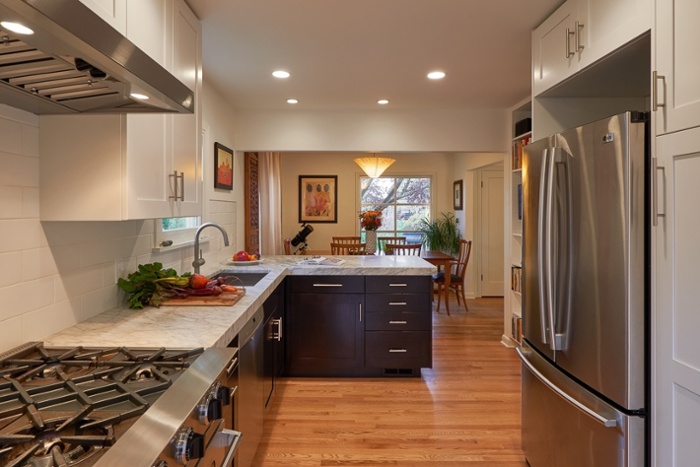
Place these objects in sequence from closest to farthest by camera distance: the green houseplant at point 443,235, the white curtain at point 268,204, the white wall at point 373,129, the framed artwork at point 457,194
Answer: the white wall at point 373,129 → the white curtain at point 268,204 → the framed artwork at point 457,194 → the green houseplant at point 443,235

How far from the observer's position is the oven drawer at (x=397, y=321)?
3457 millimetres

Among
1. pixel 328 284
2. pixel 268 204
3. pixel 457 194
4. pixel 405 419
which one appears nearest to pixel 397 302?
pixel 328 284

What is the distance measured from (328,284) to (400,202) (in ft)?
14.1

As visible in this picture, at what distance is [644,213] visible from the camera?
4.85 ft

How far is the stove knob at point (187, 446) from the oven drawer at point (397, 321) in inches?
99.1

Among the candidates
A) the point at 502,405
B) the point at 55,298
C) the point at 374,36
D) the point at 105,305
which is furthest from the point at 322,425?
the point at 374,36

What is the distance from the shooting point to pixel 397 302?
11.4ft

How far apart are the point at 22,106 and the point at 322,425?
7.34ft

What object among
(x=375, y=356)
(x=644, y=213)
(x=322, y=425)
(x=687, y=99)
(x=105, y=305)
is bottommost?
(x=322, y=425)

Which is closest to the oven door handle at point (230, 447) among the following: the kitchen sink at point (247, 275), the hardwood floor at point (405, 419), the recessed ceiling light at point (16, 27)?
the hardwood floor at point (405, 419)

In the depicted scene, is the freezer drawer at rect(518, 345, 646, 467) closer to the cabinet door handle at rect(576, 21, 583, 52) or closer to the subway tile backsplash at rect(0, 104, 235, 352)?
the cabinet door handle at rect(576, 21, 583, 52)

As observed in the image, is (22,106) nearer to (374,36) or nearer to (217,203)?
(374,36)

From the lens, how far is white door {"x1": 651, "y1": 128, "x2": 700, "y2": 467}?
1.32m

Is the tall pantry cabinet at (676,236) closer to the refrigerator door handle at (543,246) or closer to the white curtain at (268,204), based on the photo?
the refrigerator door handle at (543,246)
